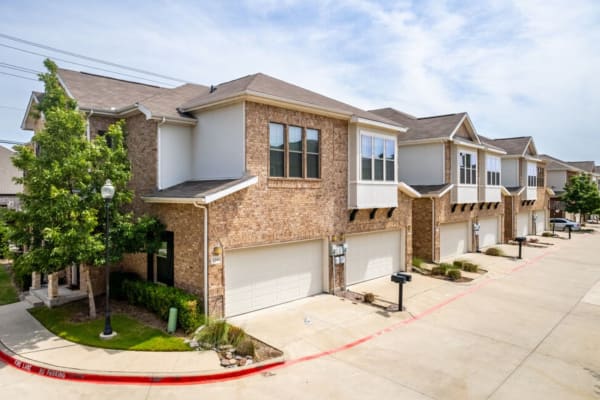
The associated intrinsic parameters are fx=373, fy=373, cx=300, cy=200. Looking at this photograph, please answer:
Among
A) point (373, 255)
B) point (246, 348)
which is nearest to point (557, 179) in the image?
point (373, 255)

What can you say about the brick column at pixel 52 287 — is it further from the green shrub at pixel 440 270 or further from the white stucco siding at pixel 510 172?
the white stucco siding at pixel 510 172

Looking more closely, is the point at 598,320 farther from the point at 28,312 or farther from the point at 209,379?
the point at 28,312

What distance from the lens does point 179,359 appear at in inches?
353

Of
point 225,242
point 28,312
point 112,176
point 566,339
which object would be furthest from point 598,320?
point 28,312

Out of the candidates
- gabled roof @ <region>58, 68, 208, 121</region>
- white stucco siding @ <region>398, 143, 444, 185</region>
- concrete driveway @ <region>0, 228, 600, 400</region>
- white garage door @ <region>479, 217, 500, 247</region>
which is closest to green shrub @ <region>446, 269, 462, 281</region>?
concrete driveway @ <region>0, 228, 600, 400</region>

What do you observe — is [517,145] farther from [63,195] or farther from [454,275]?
→ [63,195]

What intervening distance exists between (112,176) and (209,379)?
6.93 metres

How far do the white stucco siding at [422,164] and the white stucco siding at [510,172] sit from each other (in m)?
15.5

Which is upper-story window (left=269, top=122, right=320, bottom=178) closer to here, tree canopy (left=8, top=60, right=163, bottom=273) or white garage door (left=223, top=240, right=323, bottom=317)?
white garage door (left=223, top=240, right=323, bottom=317)

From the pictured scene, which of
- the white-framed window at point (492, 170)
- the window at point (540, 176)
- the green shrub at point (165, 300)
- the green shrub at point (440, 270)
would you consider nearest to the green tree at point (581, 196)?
the window at point (540, 176)

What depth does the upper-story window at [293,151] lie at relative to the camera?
509 inches

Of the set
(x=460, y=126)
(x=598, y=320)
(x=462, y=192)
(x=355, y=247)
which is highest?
(x=460, y=126)

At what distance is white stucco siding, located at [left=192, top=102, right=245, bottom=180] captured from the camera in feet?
40.1

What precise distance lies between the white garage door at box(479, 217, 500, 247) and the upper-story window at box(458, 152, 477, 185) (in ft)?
14.7
